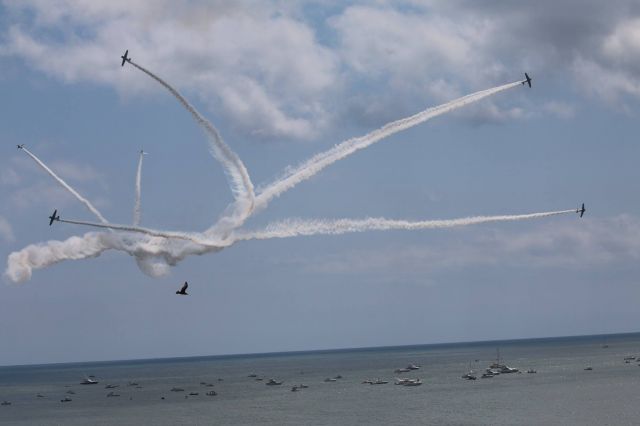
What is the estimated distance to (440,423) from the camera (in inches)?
5162

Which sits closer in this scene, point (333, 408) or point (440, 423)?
point (440, 423)

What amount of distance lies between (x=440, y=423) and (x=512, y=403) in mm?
30687

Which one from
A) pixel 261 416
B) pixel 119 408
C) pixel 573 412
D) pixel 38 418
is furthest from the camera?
pixel 119 408

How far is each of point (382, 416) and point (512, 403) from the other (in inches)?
1067

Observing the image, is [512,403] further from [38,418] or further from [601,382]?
[38,418]

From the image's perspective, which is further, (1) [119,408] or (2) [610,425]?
(1) [119,408]

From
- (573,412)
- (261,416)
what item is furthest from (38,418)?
(573,412)

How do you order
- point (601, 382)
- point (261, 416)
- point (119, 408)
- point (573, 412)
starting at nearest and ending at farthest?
point (573, 412) < point (261, 416) < point (119, 408) < point (601, 382)

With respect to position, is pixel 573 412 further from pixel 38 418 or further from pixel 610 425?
pixel 38 418

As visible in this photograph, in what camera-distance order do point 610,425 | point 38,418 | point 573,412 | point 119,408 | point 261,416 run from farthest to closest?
point 119,408
point 38,418
point 261,416
point 573,412
point 610,425

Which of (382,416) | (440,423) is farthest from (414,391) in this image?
(440,423)

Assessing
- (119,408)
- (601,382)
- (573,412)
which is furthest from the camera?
(601,382)

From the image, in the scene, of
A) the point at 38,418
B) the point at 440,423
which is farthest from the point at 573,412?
the point at 38,418

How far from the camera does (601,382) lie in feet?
643
